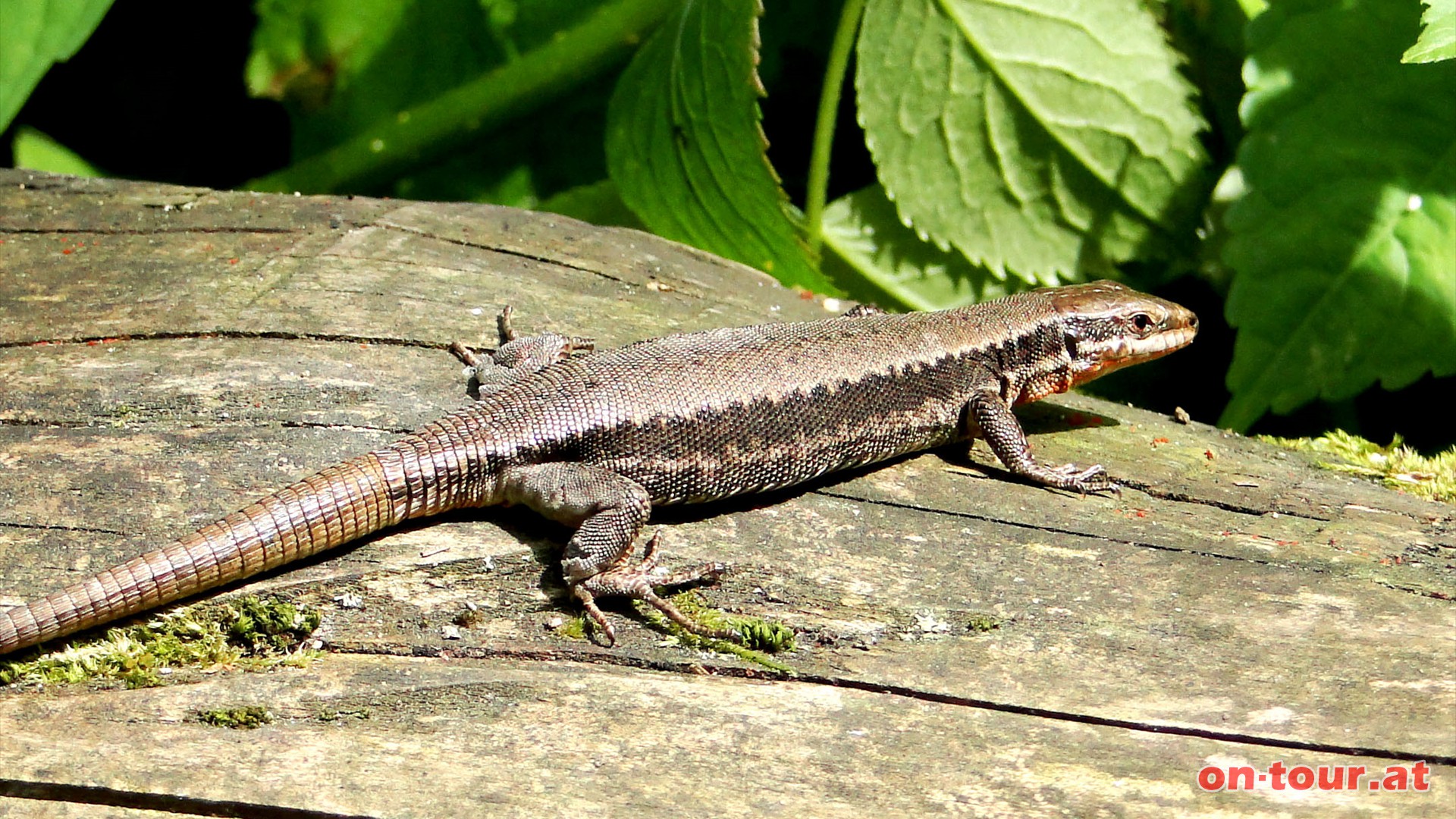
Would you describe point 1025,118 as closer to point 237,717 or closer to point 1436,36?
point 1436,36

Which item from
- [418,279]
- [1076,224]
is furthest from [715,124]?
[1076,224]

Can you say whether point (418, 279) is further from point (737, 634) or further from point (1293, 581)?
point (1293, 581)

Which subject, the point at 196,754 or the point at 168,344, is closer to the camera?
the point at 196,754

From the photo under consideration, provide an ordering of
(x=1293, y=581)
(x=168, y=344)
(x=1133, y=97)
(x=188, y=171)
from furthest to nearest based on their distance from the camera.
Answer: (x=188, y=171)
(x=1133, y=97)
(x=168, y=344)
(x=1293, y=581)

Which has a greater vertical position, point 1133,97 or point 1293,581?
point 1133,97

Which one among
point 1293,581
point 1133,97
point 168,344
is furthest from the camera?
point 1133,97

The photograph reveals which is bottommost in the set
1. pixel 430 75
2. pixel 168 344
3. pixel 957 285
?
pixel 957 285

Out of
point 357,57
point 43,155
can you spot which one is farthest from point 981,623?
point 43,155
